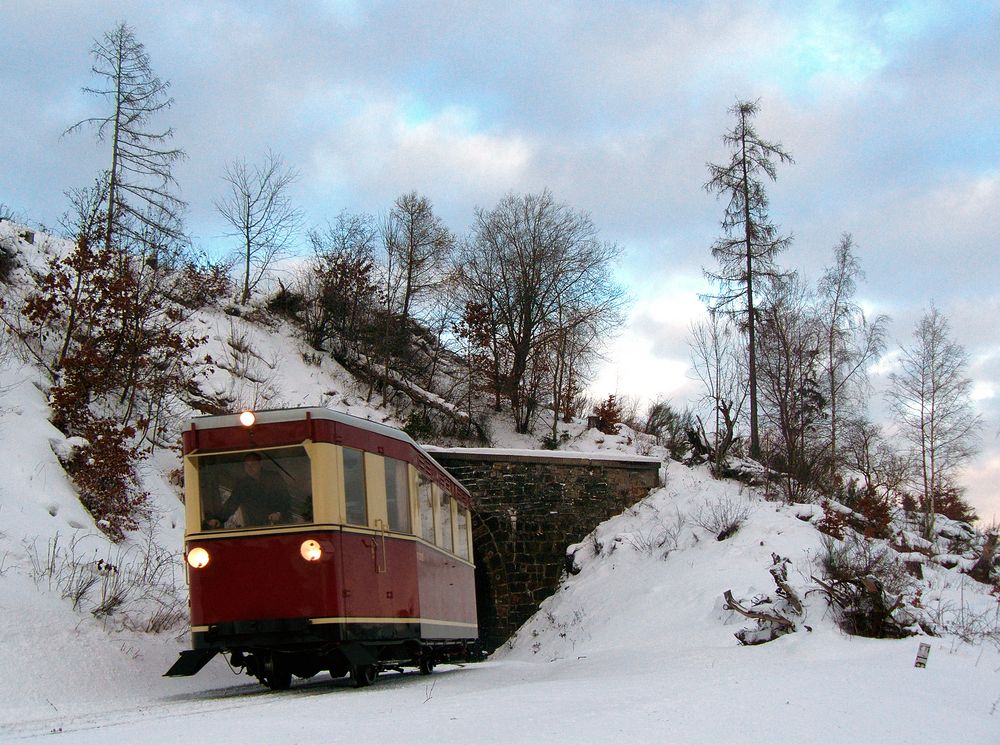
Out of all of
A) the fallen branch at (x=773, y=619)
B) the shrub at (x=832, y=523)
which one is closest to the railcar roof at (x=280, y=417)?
the fallen branch at (x=773, y=619)

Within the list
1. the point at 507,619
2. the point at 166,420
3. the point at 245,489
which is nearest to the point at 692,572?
the point at 507,619

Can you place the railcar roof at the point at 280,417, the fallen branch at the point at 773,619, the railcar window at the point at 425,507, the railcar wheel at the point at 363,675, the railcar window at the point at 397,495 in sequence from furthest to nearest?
1. the fallen branch at the point at 773,619
2. the railcar window at the point at 425,507
3. the railcar window at the point at 397,495
4. the railcar wheel at the point at 363,675
5. the railcar roof at the point at 280,417

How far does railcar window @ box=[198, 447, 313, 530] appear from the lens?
359 inches

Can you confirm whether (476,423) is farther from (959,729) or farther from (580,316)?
(959,729)

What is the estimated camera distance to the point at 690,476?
24406 mm

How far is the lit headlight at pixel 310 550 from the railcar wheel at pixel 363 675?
116 centimetres

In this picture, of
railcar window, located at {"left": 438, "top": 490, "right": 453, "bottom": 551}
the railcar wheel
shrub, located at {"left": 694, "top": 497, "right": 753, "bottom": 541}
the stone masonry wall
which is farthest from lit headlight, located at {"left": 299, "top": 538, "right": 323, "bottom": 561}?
the stone masonry wall

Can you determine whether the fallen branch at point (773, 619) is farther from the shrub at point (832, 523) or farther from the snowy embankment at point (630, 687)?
the shrub at point (832, 523)

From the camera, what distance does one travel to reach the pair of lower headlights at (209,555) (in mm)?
8844

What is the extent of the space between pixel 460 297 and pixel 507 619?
15868 millimetres

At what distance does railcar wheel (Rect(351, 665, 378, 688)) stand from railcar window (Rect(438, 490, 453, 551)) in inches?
102

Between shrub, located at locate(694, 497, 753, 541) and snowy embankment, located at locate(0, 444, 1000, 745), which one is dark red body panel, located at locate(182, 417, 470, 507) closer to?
snowy embankment, located at locate(0, 444, 1000, 745)

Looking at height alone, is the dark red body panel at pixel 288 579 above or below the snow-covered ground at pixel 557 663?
above

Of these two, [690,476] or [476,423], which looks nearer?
[690,476]
